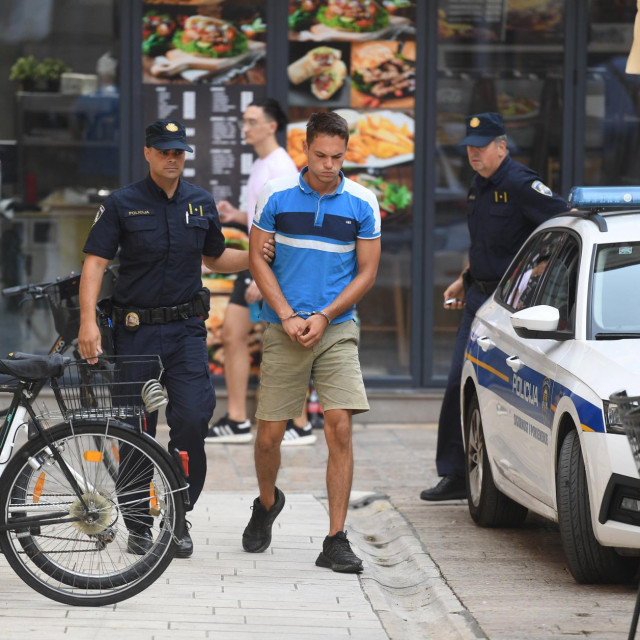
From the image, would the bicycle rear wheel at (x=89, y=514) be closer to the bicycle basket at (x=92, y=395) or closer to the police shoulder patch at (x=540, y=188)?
the bicycle basket at (x=92, y=395)

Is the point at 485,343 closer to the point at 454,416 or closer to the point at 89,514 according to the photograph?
the point at 454,416

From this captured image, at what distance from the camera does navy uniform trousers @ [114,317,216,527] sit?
641cm

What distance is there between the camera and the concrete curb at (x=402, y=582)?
562cm

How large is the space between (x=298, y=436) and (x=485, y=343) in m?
3.04

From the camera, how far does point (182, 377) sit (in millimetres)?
6445

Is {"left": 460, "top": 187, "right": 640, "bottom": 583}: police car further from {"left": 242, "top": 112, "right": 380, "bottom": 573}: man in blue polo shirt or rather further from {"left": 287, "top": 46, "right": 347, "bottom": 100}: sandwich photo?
{"left": 287, "top": 46, "right": 347, "bottom": 100}: sandwich photo

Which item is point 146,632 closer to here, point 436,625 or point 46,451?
point 46,451

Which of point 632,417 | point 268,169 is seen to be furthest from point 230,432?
point 632,417

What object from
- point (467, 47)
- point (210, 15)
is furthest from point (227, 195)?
point (467, 47)

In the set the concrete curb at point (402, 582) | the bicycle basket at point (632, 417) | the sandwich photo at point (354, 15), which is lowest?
the concrete curb at point (402, 582)

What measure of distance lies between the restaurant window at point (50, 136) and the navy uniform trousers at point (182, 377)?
4397 millimetres

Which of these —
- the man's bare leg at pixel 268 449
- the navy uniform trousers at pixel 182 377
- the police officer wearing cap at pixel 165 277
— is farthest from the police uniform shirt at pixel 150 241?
the man's bare leg at pixel 268 449

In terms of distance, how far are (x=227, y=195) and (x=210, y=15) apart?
1354mm

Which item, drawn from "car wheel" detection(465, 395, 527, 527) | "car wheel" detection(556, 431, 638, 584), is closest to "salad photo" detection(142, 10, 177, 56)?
"car wheel" detection(465, 395, 527, 527)
